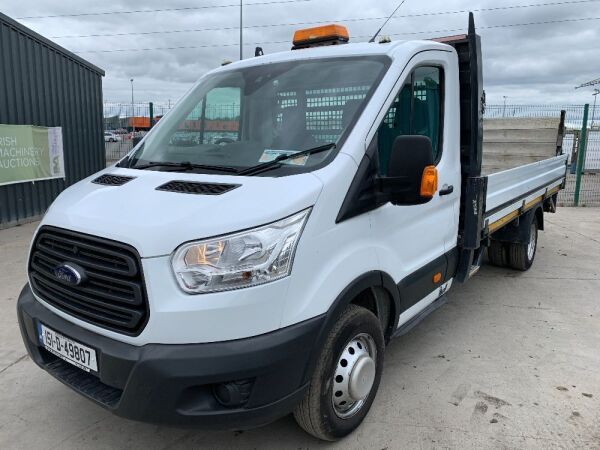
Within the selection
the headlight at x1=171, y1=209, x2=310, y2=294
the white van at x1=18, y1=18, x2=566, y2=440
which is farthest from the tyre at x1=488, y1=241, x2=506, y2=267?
the headlight at x1=171, y1=209, x2=310, y2=294

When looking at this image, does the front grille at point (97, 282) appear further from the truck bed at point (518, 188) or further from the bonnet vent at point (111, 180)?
the truck bed at point (518, 188)

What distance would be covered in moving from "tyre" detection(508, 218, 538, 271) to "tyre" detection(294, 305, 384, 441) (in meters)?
3.60

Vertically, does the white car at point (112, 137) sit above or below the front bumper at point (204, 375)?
above

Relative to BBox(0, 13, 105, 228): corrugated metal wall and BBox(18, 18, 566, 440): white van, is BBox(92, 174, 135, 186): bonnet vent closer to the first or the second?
BBox(18, 18, 566, 440): white van

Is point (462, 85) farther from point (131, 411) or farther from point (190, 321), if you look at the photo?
point (131, 411)

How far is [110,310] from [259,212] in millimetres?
807

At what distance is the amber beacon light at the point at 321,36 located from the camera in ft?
11.3

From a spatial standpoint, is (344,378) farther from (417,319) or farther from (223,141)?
(223,141)

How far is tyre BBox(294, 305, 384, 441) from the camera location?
2.41 meters

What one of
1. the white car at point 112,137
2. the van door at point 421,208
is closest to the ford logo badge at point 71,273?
the van door at point 421,208

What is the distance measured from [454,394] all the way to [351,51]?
2.29 metres

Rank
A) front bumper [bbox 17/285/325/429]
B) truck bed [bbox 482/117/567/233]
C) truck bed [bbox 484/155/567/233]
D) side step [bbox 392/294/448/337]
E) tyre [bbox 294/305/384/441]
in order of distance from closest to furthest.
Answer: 1. front bumper [bbox 17/285/325/429]
2. tyre [bbox 294/305/384/441]
3. side step [bbox 392/294/448/337]
4. truck bed [bbox 484/155/567/233]
5. truck bed [bbox 482/117/567/233]

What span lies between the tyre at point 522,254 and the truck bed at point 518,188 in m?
0.47

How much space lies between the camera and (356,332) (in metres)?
2.58
